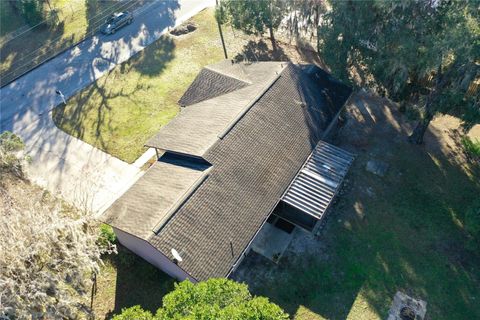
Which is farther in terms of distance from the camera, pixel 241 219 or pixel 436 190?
pixel 436 190

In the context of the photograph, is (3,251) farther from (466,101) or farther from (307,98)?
(466,101)

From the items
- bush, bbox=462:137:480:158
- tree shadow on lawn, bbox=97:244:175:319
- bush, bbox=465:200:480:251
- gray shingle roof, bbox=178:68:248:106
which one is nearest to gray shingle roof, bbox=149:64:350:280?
gray shingle roof, bbox=178:68:248:106

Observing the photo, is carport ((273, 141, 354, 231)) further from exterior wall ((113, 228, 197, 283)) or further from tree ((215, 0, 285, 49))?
tree ((215, 0, 285, 49))

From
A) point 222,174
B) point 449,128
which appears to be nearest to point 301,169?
point 222,174

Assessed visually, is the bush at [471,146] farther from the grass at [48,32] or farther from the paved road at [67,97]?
the grass at [48,32]

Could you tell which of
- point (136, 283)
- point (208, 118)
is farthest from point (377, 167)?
point (136, 283)

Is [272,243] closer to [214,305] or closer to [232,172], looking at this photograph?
[232,172]
